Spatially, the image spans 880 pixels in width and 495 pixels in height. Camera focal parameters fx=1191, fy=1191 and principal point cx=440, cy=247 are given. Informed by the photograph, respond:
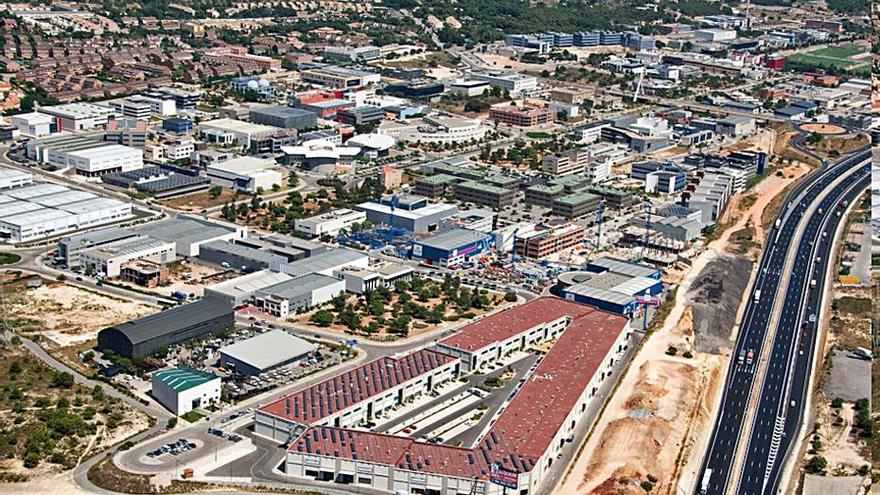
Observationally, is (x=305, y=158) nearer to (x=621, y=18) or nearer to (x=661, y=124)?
(x=661, y=124)

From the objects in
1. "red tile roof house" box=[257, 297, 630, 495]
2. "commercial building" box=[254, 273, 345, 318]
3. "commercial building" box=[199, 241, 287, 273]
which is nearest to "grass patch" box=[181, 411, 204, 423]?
"red tile roof house" box=[257, 297, 630, 495]

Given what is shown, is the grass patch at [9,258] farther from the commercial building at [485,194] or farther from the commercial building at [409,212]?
the commercial building at [485,194]

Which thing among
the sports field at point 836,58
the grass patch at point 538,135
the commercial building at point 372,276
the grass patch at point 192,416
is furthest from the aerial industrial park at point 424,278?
the sports field at point 836,58

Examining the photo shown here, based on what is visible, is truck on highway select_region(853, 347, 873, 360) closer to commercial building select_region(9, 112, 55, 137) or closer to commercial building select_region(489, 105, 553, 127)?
commercial building select_region(489, 105, 553, 127)

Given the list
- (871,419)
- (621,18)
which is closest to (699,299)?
(871,419)

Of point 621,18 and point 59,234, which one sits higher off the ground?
point 621,18

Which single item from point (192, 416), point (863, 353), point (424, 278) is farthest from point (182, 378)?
point (863, 353)

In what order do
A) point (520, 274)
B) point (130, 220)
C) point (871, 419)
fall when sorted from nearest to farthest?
1. point (871, 419)
2. point (520, 274)
3. point (130, 220)
